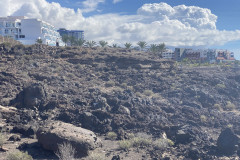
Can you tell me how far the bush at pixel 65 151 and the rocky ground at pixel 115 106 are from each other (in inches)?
15.5

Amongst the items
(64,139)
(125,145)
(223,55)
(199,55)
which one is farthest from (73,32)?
(64,139)

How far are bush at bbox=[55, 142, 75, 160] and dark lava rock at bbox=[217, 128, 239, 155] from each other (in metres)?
7.09

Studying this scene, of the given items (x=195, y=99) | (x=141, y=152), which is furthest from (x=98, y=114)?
(x=195, y=99)

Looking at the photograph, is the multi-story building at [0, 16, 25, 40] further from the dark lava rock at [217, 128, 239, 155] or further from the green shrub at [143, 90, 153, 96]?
the dark lava rock at [217, 128, 239, 155]

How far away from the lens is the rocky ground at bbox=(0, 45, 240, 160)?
10648mm

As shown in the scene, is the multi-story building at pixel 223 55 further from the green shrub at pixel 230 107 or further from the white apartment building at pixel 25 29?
the green shrub at pixel 230 107

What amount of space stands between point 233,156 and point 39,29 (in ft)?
205

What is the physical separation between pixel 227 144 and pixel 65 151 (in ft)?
25.5

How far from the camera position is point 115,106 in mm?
15539

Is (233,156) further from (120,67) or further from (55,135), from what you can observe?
(120,67)

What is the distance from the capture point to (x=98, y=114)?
548 inches

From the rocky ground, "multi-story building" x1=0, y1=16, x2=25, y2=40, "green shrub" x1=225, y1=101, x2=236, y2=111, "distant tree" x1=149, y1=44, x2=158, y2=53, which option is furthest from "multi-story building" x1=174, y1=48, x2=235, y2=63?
"green shrub" x1=225, y1=101, x2=236, y2=111

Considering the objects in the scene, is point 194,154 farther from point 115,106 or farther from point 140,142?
point 115,106

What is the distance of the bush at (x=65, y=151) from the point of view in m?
7.73
